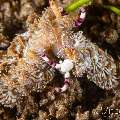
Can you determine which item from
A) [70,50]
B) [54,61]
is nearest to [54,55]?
[54,61]

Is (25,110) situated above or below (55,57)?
below

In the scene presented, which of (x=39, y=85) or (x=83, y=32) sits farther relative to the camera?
(x=83, y=32)

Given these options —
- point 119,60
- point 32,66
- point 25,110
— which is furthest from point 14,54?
point 119,60

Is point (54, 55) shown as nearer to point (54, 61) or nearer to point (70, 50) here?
point (54, 61)

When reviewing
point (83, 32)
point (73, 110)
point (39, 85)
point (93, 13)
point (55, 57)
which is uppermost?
point (93, 13)

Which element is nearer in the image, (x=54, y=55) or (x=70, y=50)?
(x=70, y=50)

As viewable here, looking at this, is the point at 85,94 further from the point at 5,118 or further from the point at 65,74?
the point at 5,118
